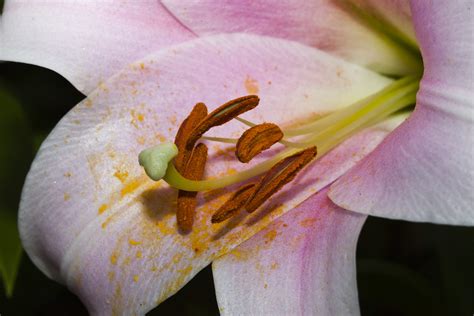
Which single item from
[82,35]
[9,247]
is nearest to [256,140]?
[82,35]

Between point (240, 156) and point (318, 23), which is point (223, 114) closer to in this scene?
point (240, 156)

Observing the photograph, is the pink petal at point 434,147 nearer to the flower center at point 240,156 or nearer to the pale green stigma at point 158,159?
the flower center at point 240,156

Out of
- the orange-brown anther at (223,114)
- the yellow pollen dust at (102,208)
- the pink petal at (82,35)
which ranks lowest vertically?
the yellow pollen dust at (102,208)

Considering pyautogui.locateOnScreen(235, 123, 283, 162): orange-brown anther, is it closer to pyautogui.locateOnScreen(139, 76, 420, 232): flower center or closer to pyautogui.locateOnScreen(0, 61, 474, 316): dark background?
pyautogui.locateOnScreen(139, 76, 420, 232): flower center

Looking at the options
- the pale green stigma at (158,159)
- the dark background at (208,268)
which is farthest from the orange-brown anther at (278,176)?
the dark background at (208,268)

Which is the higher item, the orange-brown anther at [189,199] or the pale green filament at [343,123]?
the pale green filament at [343,123]

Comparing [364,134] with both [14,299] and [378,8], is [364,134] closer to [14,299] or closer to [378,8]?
[378,8]

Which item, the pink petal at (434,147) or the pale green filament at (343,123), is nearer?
the pink petal at (434,147)
